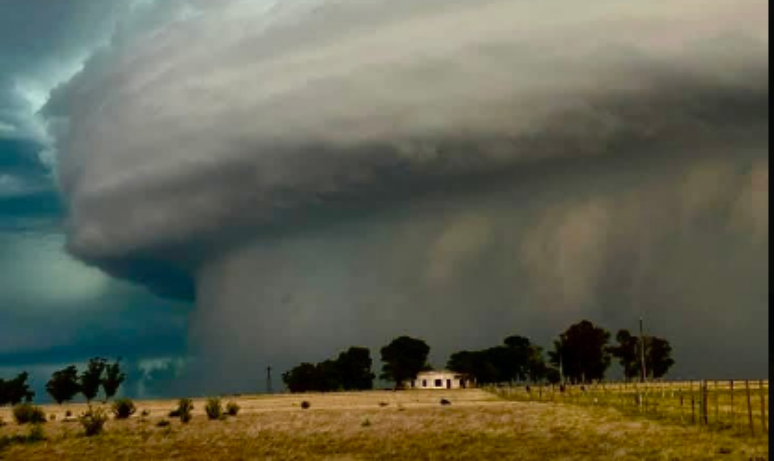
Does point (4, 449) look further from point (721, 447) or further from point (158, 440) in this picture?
point (721, 447)

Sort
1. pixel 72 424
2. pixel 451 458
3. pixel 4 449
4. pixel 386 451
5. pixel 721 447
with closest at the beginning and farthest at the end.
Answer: pixel 721 447
pixel 451 458
pixel 386 451
pixel 4 449
pixel 72 424

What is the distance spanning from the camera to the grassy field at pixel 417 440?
4169 cm

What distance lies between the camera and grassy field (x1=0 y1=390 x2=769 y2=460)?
4169 cm

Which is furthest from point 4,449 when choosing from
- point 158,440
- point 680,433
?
point 680,433

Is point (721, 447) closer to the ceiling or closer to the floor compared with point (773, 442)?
closer to the floor

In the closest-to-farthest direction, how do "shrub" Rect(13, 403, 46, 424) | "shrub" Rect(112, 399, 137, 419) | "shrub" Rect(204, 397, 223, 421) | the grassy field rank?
the grassy field → "shrub" Rect(204, 397, 223, 421) → "shrub" Rect(13, 403, 46, 424) → "shrub" Rect(112, 399, 137, 419)

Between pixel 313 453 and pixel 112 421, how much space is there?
135 ft

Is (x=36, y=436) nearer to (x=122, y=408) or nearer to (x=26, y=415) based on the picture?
(x=122, y=408)

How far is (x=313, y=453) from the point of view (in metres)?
47.8

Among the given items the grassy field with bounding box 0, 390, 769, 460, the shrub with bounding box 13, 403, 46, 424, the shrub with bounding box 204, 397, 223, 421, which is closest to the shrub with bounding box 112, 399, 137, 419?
the shrub with bounding box 13, 403, 46, 424

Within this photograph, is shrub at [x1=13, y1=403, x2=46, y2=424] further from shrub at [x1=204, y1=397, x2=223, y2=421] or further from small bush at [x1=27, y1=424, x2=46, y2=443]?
small bush at [x1=27, y1=424, x2=46, y2=443]

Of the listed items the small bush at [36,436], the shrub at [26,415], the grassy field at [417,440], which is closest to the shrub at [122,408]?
the shrub at [26,415]

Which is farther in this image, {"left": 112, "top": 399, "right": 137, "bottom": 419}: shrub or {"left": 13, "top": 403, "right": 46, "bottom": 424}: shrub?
{"left": 112, "top": 399, "right": 137, "bottom": 419}: shrub

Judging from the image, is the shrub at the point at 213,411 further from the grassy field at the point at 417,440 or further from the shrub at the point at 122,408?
the shrub at the point at 122,408
